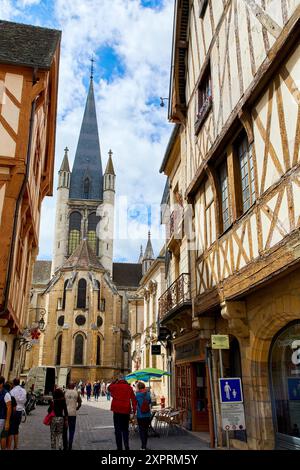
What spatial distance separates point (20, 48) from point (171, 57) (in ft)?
13.5

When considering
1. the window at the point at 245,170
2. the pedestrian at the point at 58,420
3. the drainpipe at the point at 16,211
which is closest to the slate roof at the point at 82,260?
the drainpipe at the point at 16,211

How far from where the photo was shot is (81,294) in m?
45.7

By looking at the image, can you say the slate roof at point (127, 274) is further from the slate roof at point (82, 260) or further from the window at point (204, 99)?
the window at point (204, 99)

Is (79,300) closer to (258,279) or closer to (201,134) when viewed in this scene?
(201,134)

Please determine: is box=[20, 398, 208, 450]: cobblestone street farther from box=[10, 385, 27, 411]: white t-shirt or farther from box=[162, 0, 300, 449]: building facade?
box=[162, 0, 300, 449]: building facade

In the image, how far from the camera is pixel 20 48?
11086 mm

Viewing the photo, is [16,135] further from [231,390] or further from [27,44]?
[231,390]

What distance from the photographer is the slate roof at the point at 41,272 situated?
5970 cm

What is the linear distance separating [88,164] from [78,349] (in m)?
30.9

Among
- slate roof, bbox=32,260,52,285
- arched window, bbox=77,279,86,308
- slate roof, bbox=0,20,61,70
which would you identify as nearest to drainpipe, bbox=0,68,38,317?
slate roof, bbox=0,20,61,70

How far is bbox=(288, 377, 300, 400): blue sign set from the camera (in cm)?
598

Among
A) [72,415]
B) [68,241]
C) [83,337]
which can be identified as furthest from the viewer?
[68,241]

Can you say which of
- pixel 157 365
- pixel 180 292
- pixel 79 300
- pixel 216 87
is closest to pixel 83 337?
pixel 79 300

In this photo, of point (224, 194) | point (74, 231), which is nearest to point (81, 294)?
point (74, 231)
